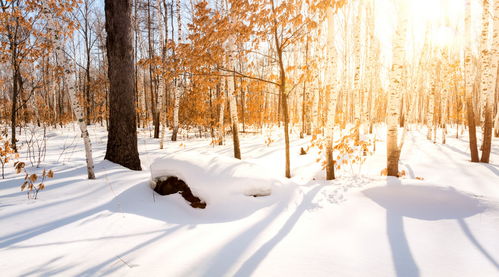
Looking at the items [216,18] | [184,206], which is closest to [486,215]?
[184,206]

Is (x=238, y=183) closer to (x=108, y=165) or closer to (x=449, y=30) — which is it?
(x=108, y=165)

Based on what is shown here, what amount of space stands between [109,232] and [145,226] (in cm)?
40

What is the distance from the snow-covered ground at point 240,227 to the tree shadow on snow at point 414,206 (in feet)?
0.04

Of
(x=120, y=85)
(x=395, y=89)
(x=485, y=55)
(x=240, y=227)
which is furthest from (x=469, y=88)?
(x=120, y=85)

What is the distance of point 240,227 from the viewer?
318 centimetres

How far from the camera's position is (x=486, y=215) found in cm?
315

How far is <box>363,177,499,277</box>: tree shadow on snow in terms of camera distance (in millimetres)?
2712

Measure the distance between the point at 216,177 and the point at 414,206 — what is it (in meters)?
3.02

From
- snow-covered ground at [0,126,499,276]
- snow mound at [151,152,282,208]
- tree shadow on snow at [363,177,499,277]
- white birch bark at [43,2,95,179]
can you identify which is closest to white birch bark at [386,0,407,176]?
snow-covered ground at [0,126,499,276]

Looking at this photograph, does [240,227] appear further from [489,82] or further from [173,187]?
[489,82]

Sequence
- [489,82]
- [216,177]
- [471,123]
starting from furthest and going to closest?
[471,123]
[489,82]
[216,177]

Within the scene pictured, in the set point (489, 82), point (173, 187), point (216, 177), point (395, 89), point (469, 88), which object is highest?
point (489, 82)

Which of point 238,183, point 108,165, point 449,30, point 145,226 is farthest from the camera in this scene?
point 449,30

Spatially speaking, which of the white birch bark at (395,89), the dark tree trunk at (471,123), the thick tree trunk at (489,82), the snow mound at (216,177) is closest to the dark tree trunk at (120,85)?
the snow mound at (216,177)
